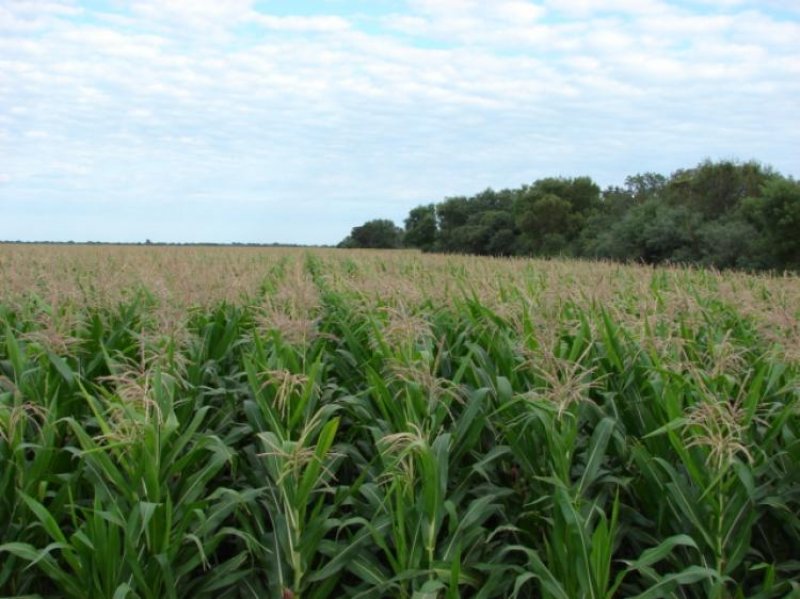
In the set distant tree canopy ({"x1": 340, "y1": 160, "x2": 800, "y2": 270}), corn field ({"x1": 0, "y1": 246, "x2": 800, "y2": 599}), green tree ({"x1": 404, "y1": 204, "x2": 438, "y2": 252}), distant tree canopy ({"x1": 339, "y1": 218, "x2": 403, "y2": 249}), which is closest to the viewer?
corn field ({"x1": 0, "y1": 246, "x2": 800, "y2": 599})

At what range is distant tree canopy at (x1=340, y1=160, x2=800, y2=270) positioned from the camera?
38250mm

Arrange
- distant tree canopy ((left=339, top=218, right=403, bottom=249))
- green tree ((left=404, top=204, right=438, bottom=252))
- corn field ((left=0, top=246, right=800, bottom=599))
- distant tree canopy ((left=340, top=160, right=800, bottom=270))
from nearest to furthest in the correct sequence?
corn field ((left=0, top=246, right=800, bottom=599))
distant tree canopy ((left=340, top=160, right=800, bottom=270))
green tree ((left=404, top=204, right=438, bottom=252))
distant tree canopy ((left=339, top=218, right=403, bottom=249))

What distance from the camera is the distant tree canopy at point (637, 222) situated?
125 feet

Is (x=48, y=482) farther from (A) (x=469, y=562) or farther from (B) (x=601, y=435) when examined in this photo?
(B) (x=601, y=435)

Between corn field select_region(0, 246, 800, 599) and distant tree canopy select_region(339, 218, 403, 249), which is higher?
distant tree canopy select_region(339, 218, 403, 249)

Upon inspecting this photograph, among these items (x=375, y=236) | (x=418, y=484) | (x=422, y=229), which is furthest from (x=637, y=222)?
(x=375, y=236)

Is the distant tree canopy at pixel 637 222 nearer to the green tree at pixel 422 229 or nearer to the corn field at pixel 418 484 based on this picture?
the green tree at pixel 422 229

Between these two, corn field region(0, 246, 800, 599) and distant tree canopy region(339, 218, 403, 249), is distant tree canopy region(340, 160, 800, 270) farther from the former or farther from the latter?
corn field region(0, 246, 800, 599)

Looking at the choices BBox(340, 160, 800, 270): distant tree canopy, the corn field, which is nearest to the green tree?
BBox(340, 160, 800, 270): distant tree canopy

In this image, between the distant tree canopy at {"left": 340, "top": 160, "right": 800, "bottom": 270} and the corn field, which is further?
the distant tree canopy at {"left": 340, "top": 160, "right": 800, "bottom": 270}

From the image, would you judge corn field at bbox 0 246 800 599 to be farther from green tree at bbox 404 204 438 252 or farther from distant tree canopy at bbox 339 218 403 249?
distant tree canopy at bbox 339 218 403 249

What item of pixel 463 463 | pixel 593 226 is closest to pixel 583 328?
pixel 463 463

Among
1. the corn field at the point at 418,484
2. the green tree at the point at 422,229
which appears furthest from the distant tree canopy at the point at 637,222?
the corn field at the point at 418,484

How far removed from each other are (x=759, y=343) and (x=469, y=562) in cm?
288
